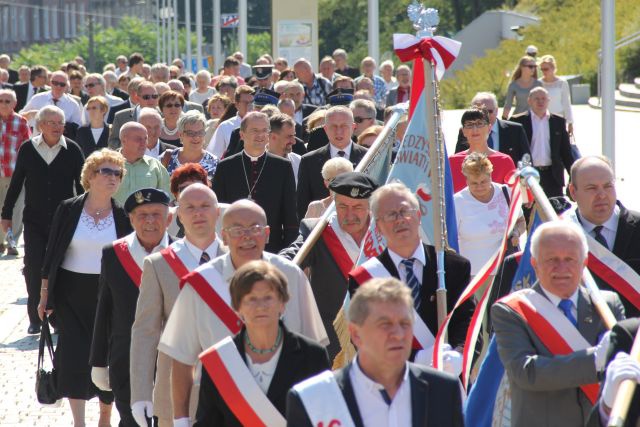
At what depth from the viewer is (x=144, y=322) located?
7027 mm

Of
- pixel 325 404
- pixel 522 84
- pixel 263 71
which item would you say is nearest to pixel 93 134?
pixel 263 71

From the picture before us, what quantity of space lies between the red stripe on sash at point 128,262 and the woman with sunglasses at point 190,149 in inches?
139

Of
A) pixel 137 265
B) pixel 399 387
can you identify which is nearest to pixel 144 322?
pixel 137 265

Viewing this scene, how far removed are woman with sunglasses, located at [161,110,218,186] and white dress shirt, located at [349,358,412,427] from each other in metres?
6.77

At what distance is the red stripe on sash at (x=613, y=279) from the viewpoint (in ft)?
21.9

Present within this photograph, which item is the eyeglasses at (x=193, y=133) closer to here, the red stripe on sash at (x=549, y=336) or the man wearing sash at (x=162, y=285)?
the man wearing sash at (x=162, y=285)

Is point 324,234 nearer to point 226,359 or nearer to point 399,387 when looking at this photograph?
point 226,359

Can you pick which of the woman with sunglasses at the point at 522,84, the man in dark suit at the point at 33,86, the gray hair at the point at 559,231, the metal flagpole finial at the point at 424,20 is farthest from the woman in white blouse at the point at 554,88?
the gray hair at the point at 559,231

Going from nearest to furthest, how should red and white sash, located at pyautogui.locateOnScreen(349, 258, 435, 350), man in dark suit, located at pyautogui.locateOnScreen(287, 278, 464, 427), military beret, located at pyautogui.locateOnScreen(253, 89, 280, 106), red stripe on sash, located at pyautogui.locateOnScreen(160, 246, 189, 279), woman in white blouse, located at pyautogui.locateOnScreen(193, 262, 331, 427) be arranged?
man in dark suit, located at pyautogui.locateOnScreen(287, 278, 464, 427) < woman in white blouse, located at pyautogui.locateOnScreen(193, 262, 331, 427) < red and white sash, located at pyautogui.locateOnScreen(349, 258, 435, 350) < red stripe on sash, located at pyautogui.locateOnScreen(160, 246, 189, 279) < military beret, located at pyautogui.locateOnScreen(253, 89, 280, 106)

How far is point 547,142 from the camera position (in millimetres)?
14648

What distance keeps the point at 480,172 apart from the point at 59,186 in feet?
15.2

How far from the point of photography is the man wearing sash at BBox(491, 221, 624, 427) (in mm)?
5555

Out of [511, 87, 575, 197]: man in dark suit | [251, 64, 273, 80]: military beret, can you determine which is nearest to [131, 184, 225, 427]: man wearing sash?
[511, 87, 575, 197]: man in dark suit

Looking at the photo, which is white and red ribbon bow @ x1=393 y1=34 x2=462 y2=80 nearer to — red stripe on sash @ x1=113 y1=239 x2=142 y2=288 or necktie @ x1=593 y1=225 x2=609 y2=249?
necktie @ x1=593 y1=225 x2=609 y2=249
